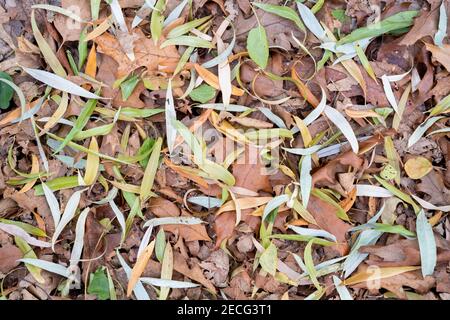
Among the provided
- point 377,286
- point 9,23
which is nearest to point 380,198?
point 377,286

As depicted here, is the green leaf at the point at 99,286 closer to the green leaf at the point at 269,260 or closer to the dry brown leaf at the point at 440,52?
the green leaf at the point at 269,260

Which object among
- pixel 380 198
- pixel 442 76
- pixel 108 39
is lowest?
pixel 380 198

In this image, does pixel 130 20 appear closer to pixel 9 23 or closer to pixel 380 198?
pixel 9 23

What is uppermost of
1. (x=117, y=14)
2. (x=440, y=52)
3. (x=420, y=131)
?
(x=117, y=14)

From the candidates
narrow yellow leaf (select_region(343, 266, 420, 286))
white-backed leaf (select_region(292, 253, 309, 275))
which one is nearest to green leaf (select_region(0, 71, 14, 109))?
white-backed leaf (select_region(292, 253, 309, 275))

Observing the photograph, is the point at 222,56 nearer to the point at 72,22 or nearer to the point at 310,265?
the point at 72,22

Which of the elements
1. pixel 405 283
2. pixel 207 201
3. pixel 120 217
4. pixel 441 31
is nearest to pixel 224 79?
pixel 207 201

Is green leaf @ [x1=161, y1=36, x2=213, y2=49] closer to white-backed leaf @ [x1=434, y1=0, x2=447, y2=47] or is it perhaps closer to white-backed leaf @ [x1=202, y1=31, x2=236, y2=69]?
white-backed leaf @ [x1=202, y1=31, x2=236, y2=69]
